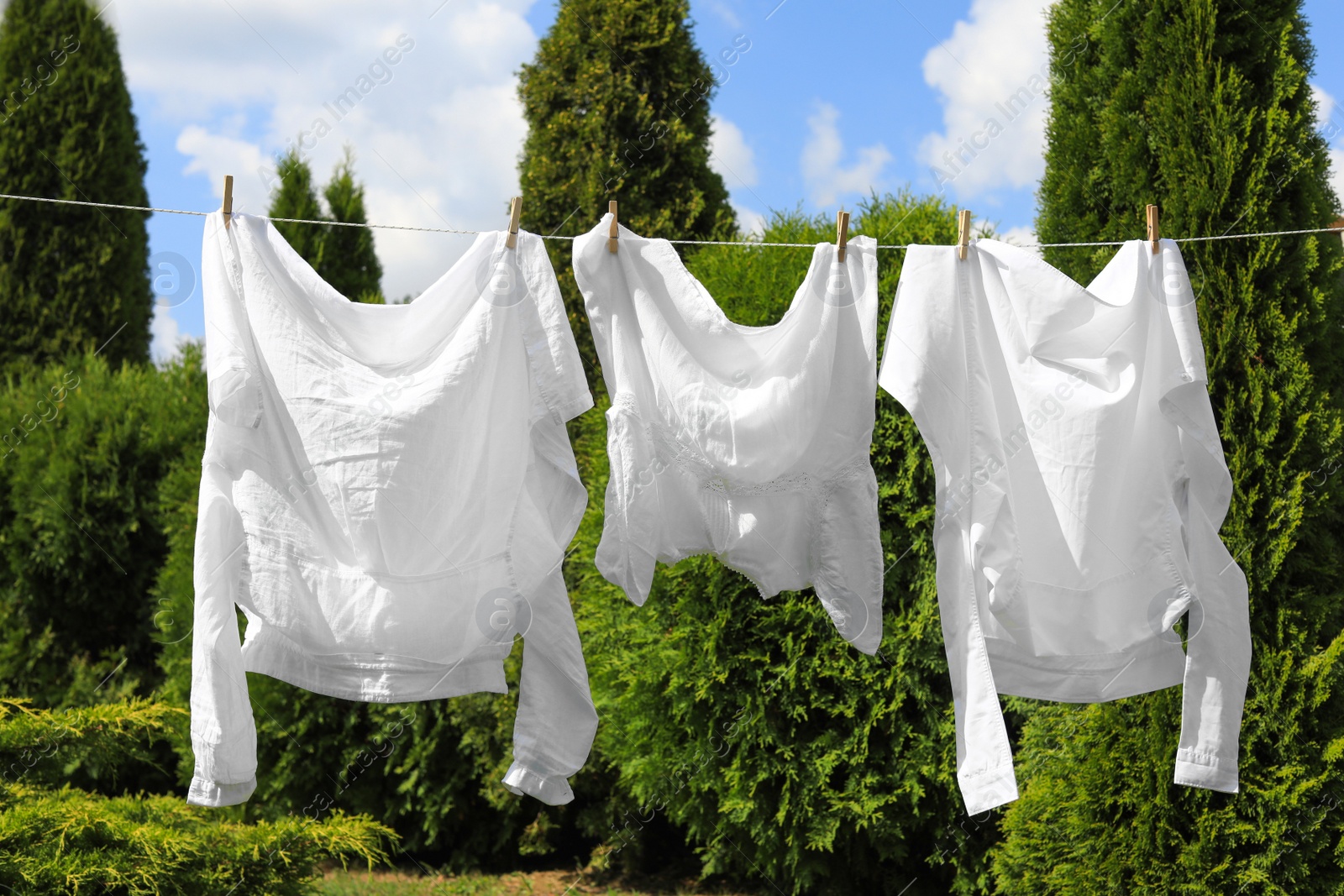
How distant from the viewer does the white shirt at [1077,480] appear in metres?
2.54

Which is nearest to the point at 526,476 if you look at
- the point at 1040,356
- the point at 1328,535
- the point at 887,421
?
the point at 1040,356

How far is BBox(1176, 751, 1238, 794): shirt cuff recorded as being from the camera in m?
2.56

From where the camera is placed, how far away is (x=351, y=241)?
7.74 m

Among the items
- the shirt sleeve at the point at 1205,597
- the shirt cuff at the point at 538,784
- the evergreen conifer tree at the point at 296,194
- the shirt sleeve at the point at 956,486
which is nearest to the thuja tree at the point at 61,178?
the evergreen conifer tree at the point at 296,194

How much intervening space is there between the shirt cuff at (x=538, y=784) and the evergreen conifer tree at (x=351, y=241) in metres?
5.80

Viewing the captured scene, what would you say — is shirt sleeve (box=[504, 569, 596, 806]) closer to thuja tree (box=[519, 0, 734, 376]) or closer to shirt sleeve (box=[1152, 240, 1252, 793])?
shirt sleeve (box=[1152, 240, 1252, 793])

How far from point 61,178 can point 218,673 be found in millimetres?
6687

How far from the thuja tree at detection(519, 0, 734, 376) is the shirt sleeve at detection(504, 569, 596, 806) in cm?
324

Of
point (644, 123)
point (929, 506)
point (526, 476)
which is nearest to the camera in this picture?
point (526, 476)

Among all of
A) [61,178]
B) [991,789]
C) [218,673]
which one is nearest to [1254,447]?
[991,789]

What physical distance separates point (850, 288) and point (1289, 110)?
1848mm

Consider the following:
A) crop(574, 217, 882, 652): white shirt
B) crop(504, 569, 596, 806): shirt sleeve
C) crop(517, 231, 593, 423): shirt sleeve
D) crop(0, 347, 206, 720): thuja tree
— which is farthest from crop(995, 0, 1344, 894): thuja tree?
crop(0, 347, 206, 720): thuja tree

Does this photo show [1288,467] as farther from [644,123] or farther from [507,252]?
[644,123]

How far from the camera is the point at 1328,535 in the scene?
3277 millimetres
